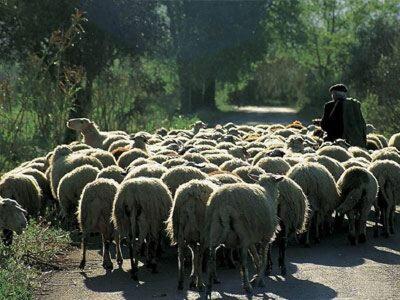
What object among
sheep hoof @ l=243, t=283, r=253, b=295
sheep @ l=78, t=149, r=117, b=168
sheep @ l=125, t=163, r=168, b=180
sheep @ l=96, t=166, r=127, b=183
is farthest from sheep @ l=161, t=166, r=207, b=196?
sheep @ l=78, t=149, r=117, b=168

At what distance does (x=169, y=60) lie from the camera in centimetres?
5384

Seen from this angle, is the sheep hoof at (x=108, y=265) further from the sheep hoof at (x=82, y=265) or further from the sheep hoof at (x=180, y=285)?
the sheep hoof at (x=180, y=285)

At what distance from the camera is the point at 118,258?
10680 mm

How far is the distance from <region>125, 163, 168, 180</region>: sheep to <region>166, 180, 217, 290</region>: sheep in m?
1.86

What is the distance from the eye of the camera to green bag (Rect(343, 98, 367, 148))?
56.1 feet

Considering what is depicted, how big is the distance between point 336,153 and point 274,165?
8.11 ft

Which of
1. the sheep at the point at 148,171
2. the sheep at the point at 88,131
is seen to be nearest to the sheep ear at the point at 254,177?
the sheep at the point at 148,171

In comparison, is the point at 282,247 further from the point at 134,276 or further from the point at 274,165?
the point at 274,165

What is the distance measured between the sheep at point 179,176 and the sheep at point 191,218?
142cm

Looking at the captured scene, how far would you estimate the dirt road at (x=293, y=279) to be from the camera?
A: 9.16m

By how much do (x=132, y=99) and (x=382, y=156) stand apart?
61.0 feet

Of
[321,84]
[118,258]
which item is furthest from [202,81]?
[118,258]

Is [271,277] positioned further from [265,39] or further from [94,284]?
[265,39]

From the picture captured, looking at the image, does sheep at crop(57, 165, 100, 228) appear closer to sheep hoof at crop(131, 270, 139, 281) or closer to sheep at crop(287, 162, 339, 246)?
sheep hoof at crop(131, 270, 139, 281)
